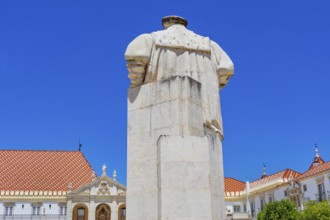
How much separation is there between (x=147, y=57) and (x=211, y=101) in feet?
3.51

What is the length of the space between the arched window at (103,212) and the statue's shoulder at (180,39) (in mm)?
48967

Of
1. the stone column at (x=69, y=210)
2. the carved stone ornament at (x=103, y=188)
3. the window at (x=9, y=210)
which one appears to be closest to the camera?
the window at (x=9, y=210)

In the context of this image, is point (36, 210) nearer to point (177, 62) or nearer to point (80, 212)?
point (80, 212)

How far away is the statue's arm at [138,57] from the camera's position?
6.28 meters

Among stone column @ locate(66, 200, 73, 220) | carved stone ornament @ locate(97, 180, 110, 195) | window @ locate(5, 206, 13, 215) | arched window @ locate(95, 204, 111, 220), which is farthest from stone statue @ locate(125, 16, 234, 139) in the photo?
arched window @ locate(95, 204, 111, 220)

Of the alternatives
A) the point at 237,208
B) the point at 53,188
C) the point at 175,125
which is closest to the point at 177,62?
the point at 175,125

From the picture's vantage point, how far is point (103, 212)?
176 feet

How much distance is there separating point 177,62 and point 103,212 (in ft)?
162

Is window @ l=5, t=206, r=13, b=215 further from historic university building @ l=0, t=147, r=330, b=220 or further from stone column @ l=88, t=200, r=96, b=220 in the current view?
stone column @ l=88, t=200, r=96, b=220

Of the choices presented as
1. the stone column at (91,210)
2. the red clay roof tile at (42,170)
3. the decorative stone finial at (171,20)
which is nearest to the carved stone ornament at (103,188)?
the stone column at (91,210)

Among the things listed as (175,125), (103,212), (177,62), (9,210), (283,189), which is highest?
(283,189)

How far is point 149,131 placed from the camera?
19.8 ft

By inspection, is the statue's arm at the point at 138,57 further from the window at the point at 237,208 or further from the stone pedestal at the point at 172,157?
the window at the point at 237,208

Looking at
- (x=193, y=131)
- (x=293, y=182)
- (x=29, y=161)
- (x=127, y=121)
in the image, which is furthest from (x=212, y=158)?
(x=29, y=161)
